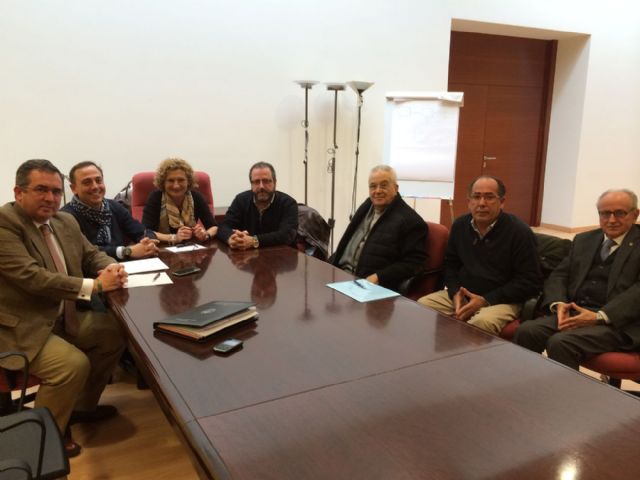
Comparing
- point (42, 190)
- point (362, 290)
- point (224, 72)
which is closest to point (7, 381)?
point (42, 190)

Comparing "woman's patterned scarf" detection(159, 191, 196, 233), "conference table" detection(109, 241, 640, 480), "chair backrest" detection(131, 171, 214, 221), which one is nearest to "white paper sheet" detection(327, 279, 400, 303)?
"conference table" detection(109, 241, 640, 480)

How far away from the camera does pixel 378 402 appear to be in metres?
1.20

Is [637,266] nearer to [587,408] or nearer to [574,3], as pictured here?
[587,408]

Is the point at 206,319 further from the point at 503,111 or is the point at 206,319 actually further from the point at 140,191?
the point at 503,111

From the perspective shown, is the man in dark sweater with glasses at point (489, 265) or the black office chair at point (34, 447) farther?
the man in dark sweater with glasses at point (489, 265)

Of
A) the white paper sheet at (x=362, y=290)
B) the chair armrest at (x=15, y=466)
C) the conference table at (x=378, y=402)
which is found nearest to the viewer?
the conference table at (x=378, y=402)

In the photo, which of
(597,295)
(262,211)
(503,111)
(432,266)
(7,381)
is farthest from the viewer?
(503,111)

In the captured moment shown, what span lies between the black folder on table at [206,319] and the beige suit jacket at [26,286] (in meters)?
0.63

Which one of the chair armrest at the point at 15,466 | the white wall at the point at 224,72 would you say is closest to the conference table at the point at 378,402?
the chair armrest at the point at 15,466

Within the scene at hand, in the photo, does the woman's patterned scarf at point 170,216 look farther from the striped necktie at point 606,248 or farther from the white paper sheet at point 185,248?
the striped necktie at point 606,248

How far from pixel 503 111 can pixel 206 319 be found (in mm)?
5881

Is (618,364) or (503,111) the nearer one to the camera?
(618,364)

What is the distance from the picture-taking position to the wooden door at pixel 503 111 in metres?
6.15

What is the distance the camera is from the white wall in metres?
3.96
